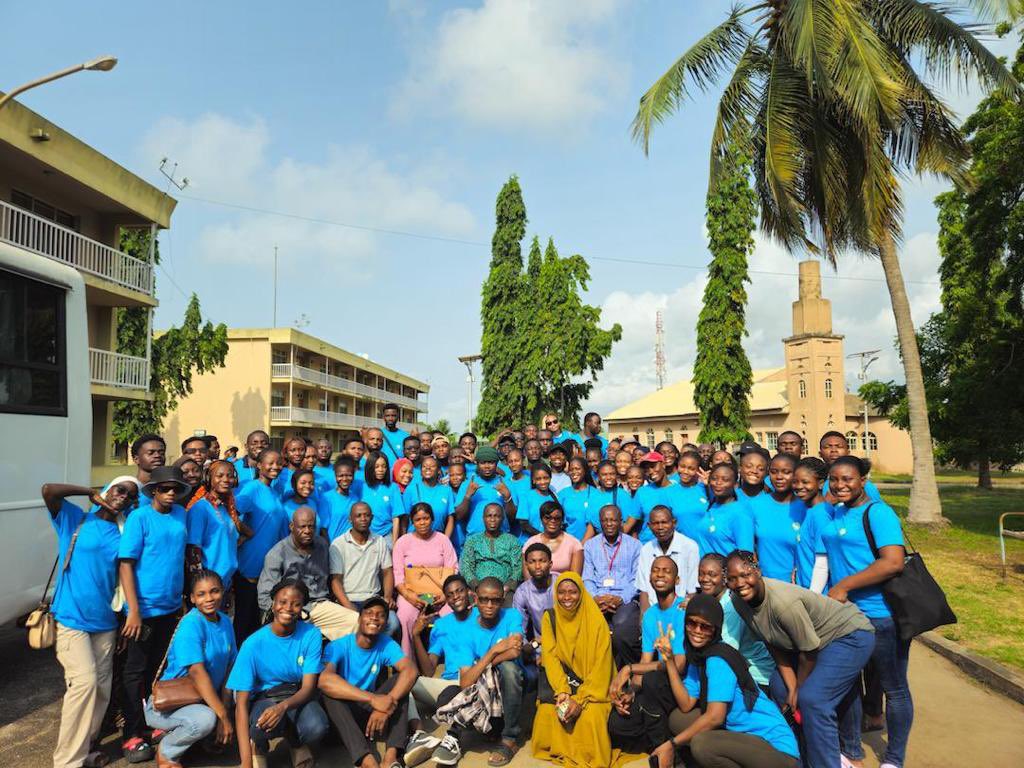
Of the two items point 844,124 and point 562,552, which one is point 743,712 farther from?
point 844,124

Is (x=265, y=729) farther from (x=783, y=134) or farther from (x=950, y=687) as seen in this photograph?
(x=783, y=134)

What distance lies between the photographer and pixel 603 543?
588 cm

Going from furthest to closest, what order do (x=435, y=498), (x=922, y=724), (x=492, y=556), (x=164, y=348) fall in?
(x=164, y=348) → (x=435, y=498) → (x=492, y=556) → (x=922, y=724)

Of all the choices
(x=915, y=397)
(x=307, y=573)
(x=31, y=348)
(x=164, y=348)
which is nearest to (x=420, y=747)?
(x=307, y=573)

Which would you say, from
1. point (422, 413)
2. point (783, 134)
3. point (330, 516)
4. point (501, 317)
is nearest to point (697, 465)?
point (330, 516)

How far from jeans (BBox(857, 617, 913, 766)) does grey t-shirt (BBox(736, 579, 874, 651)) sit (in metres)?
0.23

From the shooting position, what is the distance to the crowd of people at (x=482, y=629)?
385cm

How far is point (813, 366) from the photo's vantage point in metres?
43.7

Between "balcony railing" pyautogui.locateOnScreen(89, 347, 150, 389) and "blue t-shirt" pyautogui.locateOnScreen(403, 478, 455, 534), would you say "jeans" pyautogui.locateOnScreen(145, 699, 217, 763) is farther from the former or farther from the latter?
"balcony railing" pyautogui.locateOnScreen(89, 347, 150, 389)

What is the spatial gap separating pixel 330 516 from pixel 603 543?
8.49 ft

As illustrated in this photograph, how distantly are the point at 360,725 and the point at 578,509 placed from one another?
2974 mm

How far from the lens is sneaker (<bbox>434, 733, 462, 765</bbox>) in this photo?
419 cm

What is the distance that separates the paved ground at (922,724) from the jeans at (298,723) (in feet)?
0.87

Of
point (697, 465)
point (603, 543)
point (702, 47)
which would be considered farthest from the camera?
point (702, 47)
